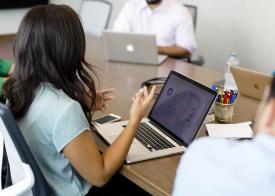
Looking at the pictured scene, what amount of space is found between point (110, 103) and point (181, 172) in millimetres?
1137

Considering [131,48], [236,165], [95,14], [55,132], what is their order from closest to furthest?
1. [236,165]
2. [55,132]
3. [131,48]
4. [95,14]

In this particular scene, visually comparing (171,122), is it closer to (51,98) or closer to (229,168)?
(51,98)

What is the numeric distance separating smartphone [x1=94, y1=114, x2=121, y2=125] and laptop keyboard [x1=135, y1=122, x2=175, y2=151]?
0.47 ft

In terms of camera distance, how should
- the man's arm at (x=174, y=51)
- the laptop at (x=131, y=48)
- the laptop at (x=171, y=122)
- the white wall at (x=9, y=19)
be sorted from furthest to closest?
the white wall at (x=9, y=19), the man's arm at (x=174, y=51), the laptop at (x=131, y=48), the laptop at (x=171, y=122)

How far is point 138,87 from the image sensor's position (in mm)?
2225

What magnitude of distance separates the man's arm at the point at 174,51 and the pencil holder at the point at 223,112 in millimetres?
1178

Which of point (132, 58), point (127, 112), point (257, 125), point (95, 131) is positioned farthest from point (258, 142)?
point (132, 58)

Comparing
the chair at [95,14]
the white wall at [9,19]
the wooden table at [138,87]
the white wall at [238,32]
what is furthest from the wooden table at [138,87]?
the white wall at [9,19]

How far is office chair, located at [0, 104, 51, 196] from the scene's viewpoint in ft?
4.15

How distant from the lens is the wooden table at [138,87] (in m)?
1.36

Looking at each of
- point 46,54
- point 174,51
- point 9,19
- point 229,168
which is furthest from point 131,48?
point 9,19

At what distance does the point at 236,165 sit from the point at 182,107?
2.79 ft

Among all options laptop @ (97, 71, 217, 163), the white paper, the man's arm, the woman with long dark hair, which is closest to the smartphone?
Answer: laptop @ (97, 71, 217, 163)

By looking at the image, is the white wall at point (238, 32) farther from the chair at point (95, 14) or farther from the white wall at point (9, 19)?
the white wall at point (9, 19)
